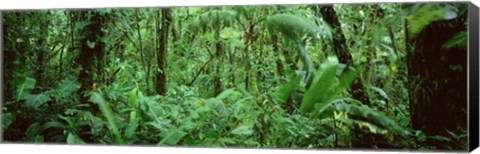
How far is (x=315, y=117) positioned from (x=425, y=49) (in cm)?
95

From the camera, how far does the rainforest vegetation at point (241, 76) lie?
6098 millimetres

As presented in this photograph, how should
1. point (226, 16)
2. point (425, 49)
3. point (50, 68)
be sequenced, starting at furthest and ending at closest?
point (50, 68), point (226, 16), point (425, 49)

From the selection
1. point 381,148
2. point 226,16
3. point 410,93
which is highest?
point 226,16

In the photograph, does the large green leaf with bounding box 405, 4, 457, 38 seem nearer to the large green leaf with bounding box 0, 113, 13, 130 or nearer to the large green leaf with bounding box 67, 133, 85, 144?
the large green leaf with bounding box 67, 133, 85, 144

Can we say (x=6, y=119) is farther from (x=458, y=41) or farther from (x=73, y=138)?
(x=458, y=41)

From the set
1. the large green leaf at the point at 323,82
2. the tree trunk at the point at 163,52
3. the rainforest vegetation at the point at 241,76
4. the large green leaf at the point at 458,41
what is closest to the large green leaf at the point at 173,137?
the rainforest vegetation at the point at 241,76

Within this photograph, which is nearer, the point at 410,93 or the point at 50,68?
the point at 410,93

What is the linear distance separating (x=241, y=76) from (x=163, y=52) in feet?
2.22

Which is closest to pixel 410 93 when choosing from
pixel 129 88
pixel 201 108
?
pixel 201 108

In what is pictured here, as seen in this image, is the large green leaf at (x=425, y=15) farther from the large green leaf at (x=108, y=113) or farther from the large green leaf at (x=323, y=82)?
the large green leaf at (x=108, y=113)

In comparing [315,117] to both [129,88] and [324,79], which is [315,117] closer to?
[324,79]

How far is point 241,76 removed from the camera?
258 inches

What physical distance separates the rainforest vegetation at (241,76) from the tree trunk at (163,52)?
0.5 inches

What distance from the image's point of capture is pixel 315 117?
21.0ft
